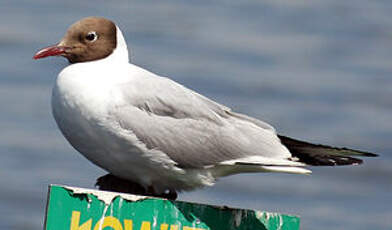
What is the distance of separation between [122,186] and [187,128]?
364 millimetres

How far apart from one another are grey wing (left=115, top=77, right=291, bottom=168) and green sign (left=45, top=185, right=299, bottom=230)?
671 mm

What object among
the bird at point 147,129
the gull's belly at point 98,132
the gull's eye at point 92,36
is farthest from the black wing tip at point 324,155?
the gull's eye at point 92,36

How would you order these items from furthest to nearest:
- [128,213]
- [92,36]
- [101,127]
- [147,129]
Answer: [92,36] < [147,129] < [101,127] < [128,213]

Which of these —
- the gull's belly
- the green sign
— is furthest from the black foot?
the green sign

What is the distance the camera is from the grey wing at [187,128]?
3.84 metres

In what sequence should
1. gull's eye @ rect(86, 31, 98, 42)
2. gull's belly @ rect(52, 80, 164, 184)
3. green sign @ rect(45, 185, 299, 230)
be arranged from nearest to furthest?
green sign @ rect(45, 185, 299, 230)
gull's belly @ rect(52, 80, 164, 184)
gull's eye @ rect(86, 31, 98, 42)

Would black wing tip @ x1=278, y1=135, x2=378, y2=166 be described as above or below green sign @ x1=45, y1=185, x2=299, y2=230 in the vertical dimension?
above

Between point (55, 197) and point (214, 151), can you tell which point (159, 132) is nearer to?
point (214, 151)

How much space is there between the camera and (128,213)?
3.07 m

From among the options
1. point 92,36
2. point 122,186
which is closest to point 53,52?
point 92,36

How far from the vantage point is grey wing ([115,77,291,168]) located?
384 centimetres

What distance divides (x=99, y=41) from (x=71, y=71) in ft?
0.71

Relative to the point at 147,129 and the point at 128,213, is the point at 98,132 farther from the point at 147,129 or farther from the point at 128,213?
the point at 128,213

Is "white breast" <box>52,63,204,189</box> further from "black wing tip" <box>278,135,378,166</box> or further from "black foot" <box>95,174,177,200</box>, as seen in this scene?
"black wing tip" <box>278,135,378,166</box>
